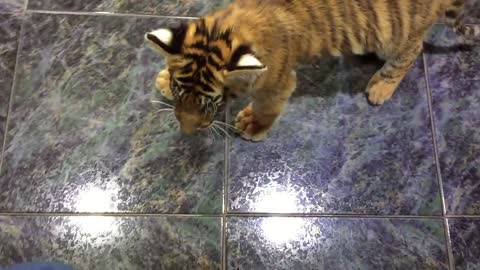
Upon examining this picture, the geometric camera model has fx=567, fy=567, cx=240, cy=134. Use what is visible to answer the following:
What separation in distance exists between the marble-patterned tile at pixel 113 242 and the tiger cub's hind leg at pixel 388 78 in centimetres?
55

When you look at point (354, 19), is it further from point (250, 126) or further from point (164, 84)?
point (164, 84)

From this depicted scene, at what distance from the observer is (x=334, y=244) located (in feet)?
4.80

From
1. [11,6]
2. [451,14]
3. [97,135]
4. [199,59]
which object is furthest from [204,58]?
[11,6]

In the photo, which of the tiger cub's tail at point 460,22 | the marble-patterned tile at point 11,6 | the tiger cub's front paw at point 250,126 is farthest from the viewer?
the marble-patterned tile at point 11,6

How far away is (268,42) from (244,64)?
0.51 ft

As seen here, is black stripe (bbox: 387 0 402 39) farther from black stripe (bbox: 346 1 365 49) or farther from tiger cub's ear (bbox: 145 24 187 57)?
tiger cub's ear (bbox: 145 24 187 57)

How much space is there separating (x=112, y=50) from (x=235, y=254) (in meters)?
0.67

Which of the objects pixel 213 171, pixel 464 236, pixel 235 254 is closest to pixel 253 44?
pixel 213 171

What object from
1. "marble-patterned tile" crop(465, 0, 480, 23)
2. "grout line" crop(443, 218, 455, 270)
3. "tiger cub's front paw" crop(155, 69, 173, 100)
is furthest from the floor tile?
"grout line" crop(443, 218, 455, 270)

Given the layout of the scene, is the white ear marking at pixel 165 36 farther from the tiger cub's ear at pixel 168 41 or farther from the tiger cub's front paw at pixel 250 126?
the tiger cub's front paw at pixel 250 126

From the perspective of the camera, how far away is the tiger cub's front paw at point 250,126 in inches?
58.5

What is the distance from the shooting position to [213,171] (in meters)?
1.50

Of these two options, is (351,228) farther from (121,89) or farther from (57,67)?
(57,67)

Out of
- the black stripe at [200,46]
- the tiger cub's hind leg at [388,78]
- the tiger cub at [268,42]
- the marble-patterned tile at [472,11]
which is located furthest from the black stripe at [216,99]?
the marble-patterned tile at [472,11]
